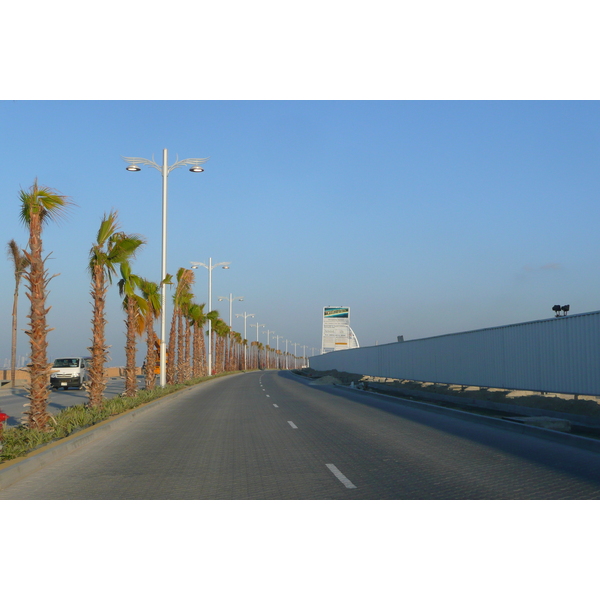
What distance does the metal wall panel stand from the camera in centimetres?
1714

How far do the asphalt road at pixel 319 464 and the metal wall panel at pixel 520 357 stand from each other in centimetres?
321

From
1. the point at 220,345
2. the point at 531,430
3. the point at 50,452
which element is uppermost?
the point at 220,345

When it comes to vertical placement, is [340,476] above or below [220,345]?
below

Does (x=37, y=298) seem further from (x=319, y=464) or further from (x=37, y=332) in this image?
(x=319, y=464)

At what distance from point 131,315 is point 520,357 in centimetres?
1415

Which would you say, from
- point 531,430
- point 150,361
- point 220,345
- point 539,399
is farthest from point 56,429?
point 220,345

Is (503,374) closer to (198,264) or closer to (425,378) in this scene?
(425,378)

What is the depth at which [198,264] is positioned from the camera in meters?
55.1

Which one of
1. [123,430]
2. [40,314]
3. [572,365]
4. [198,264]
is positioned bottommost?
[123,430]

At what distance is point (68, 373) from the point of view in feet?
132

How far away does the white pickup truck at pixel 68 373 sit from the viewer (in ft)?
132

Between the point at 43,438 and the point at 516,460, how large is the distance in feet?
28.6

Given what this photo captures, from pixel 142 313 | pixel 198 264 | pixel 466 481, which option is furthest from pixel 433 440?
pixel 198 264

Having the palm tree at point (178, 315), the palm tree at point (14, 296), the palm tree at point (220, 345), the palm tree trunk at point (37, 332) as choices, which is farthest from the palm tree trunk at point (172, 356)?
the palm tree at point (220, 345)
